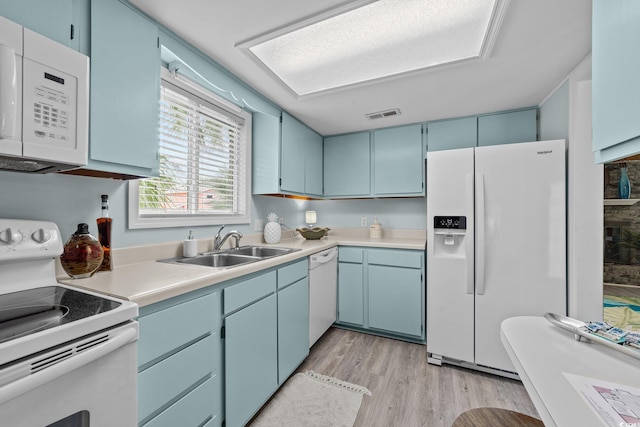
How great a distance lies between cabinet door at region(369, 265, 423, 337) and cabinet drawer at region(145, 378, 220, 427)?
1705mm

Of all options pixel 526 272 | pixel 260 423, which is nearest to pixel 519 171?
pixel 526 272

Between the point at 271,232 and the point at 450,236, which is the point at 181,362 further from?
the point at 450,236

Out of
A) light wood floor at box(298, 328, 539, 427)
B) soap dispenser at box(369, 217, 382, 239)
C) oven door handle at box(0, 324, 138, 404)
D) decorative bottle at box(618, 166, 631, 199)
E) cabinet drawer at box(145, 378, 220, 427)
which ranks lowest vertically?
light wood floor at box(298, 328, 539, 427)

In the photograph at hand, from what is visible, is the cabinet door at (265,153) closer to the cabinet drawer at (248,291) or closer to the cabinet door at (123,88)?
the cabinet drawer at (248,291)

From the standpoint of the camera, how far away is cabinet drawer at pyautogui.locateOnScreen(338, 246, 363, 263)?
8.78ft


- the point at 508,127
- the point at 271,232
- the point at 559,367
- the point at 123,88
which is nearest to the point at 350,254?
the point at 271,232

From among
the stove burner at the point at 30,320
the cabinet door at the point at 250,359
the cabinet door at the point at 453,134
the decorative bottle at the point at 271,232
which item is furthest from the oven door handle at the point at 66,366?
the cabinet door at the point at 453,134

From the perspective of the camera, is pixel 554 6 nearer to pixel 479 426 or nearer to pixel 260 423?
pixel 479 426

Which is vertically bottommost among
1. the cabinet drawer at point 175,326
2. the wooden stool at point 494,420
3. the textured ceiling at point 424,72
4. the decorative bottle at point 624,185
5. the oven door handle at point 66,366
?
the wooden stool at point 494,420

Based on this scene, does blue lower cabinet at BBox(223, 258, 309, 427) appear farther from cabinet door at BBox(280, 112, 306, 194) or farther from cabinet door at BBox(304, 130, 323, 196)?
cabinet door at BBox(304, 130, 323, 196)

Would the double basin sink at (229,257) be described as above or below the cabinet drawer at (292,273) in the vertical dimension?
above

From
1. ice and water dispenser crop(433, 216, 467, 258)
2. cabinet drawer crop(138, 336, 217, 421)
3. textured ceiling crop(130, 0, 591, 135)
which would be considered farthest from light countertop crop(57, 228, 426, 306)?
textured ceiling crop(130, 0, 591, 135)

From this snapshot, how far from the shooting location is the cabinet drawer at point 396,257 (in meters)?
2.44

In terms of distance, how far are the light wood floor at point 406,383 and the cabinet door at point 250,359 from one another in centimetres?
55
